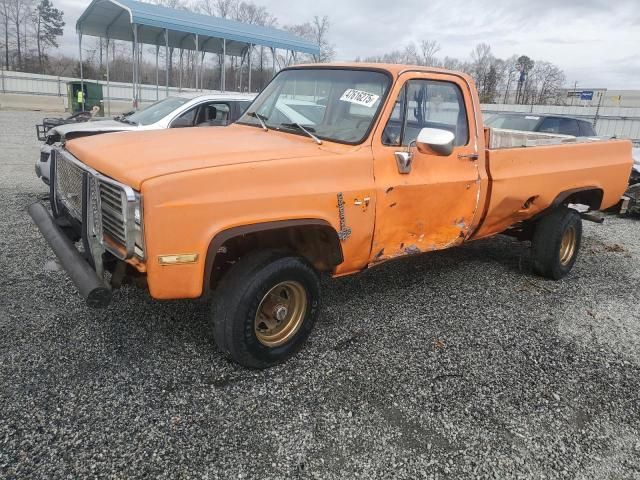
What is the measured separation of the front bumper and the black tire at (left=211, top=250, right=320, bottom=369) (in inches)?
26.3

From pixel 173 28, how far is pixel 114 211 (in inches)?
653

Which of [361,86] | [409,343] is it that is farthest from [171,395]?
[361,86]

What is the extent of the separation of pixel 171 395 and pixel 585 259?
538 cm

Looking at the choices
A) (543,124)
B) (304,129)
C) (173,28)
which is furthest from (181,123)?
(173,28)

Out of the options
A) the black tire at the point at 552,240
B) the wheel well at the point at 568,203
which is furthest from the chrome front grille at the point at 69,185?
the black tire at the point at 552,240

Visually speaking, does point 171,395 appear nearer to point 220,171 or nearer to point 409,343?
point 220,171

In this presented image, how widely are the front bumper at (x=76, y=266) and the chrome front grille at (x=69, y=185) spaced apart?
16cm

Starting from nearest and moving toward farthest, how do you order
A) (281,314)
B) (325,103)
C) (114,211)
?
(114,211) → (281,314) → (325,103)

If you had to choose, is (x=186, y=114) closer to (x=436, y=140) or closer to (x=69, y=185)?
(x=69, y=185)

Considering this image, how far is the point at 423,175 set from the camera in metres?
3.75

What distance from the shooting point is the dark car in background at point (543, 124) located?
10.4m

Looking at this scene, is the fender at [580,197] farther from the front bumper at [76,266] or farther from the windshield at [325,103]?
the front bumper at [76,266]

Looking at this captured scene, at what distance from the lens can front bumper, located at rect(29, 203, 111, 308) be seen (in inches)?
105

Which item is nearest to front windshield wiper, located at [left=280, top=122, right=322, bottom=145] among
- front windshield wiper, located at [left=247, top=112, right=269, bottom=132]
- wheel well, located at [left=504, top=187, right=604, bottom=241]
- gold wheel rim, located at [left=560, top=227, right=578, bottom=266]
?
front windshield wiper, located at [left=247, top=112, right=269, bottom=132]
